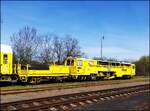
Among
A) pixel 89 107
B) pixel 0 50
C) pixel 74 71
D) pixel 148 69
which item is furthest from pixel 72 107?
pixel 148 69

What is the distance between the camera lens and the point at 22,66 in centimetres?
3136

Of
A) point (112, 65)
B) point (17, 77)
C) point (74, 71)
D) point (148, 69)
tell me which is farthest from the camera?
point (148, 69)

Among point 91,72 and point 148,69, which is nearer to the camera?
point 91,72

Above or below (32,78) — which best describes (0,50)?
above

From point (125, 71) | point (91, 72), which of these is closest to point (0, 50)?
point (91, 72)

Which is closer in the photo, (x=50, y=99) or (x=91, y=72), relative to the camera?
(x=50, y=99)

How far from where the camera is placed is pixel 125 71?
5375 centimetres

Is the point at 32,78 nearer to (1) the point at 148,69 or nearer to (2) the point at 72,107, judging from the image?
(2) the point at 72,107

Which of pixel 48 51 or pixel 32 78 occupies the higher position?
pixel 48 51

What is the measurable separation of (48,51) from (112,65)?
28980mm

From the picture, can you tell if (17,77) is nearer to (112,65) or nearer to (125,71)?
(112,65)

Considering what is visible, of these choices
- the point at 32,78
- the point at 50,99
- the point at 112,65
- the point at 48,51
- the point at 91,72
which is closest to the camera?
the point at 50,99

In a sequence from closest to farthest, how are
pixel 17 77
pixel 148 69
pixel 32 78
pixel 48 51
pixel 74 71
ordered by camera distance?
pixel 17 77, pixel 32 78, pixel 74 71, pixel 48 51, pixel 148 69

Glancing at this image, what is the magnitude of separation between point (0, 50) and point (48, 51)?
A: 4783 centimetres
